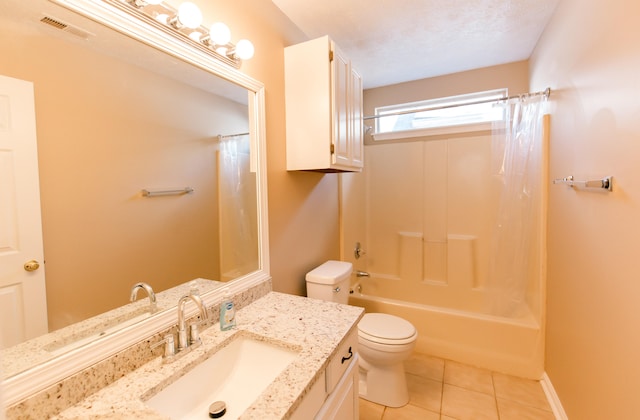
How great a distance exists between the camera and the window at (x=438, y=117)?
2.72 m

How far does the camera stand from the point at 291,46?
1.76 m

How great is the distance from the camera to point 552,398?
1.76 m

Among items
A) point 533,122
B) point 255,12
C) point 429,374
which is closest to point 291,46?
point 255,12

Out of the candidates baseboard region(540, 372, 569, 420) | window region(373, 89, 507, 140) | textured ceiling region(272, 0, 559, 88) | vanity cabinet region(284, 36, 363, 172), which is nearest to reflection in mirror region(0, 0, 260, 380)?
vanity cabinet region(284, 36, 363, 172)

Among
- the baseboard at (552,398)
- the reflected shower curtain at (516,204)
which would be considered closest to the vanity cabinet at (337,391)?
the baseboard at (552,398)

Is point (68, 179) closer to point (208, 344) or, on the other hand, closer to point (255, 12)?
point (208, 344)

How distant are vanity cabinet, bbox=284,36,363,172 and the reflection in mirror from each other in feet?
1.65

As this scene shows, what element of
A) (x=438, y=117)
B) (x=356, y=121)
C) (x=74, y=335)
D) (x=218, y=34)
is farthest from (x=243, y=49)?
(x=438, y=117)

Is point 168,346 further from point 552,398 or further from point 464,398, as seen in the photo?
point 552,398

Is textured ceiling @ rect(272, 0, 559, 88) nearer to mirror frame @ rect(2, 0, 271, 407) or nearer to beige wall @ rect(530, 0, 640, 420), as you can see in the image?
beige wall @ rect(530, 0, 640, 420)

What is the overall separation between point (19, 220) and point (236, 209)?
0.80m

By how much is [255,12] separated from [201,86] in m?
0.63

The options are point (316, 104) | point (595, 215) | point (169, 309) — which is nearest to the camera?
point (169, 309)

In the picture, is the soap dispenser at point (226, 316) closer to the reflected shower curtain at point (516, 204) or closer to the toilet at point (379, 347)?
the toilet at point (379, 347)
